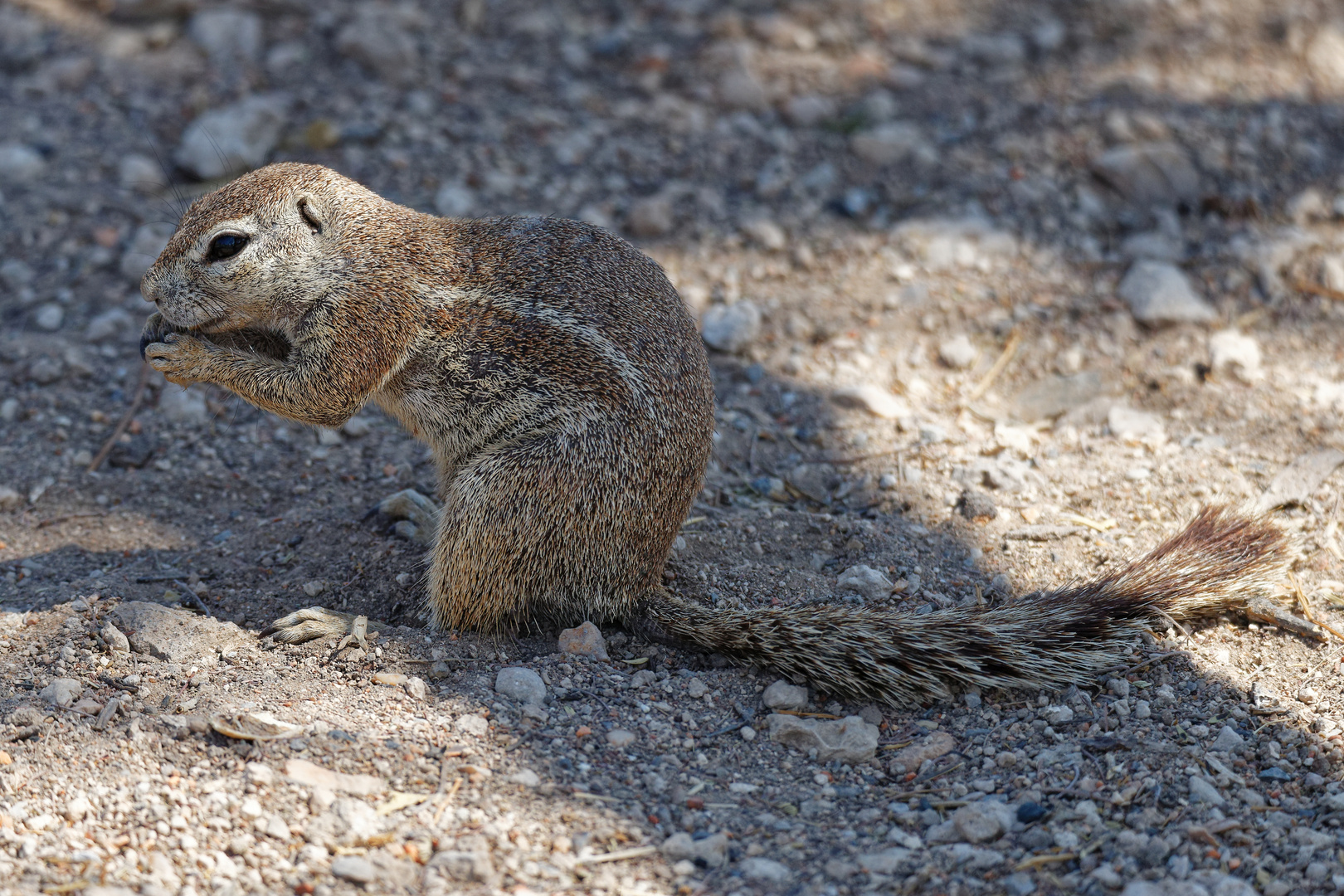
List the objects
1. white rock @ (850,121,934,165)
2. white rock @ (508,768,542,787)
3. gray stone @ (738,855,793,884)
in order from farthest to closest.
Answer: white rock @ (850,121,934,165)
white rock @ (508,768,542,787)
gray stone @ (738,855,793,884)

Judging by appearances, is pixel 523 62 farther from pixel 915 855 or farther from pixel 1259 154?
pixel 915 855

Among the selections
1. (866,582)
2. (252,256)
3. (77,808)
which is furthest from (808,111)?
(77,808)

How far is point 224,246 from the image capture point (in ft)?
11.5

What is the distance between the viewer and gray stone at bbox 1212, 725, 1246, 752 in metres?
2.99

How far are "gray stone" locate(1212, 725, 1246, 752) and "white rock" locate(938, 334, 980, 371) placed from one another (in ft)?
7.46

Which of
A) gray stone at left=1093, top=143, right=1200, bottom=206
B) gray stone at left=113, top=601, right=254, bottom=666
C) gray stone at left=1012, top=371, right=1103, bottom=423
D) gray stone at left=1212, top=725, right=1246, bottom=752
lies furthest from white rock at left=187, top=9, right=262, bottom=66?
gray stone at left=1212, top=725, right=1246, bottom=752

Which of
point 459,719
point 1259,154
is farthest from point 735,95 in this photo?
point 459,719

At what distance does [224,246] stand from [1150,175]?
4413 millimetres

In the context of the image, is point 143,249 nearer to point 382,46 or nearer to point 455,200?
point 455,200

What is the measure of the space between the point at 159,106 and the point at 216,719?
4.06 meters

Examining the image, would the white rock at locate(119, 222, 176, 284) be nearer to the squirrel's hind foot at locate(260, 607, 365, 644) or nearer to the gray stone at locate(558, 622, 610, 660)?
the squirrel's hind foot at locate(260, 607, 365, 644)

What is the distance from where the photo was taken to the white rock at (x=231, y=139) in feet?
18.2

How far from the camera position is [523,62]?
642 centimetres

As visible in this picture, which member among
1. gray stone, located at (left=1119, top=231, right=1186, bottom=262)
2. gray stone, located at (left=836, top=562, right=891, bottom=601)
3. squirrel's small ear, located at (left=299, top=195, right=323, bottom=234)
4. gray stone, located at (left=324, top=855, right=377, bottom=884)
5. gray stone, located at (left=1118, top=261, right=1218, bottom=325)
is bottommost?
gray stone, located at (left=836, top=562, right=891, bottom=601)
